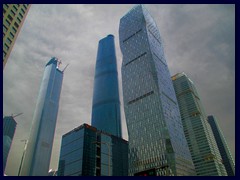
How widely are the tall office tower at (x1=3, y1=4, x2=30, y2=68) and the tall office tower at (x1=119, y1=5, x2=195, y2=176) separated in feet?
361

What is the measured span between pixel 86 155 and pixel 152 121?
54.9 m

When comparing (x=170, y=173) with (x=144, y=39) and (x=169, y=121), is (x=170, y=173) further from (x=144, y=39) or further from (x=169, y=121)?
(x=144, y=39)

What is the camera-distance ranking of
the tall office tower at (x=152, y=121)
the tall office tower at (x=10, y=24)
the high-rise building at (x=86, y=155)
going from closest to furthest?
the tall office tower at (x=10, y=24)
the tall office tower at (x=152, y=121)
the high-rise building at (x=86, y=155)

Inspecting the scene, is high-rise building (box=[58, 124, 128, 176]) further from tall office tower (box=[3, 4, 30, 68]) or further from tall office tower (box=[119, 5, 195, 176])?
tall office tower (box=[3, 4, 30, 68])

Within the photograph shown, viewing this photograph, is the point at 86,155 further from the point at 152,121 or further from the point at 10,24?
the point at 10,24

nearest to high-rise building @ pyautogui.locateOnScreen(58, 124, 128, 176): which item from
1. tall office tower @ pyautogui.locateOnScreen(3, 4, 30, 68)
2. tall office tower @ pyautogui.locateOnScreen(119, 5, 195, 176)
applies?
tall office tower @ pyautogui.locateOnScreen(119, 5, 195, 176)

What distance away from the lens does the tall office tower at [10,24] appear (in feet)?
260

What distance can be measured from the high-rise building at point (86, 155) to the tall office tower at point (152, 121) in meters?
23.0

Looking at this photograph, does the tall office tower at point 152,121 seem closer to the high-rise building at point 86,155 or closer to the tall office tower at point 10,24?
the high-rise building at point 86,155

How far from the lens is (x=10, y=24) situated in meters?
82.7

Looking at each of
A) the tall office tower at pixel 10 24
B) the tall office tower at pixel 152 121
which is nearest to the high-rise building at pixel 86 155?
the tall office tower at pixel 152 121

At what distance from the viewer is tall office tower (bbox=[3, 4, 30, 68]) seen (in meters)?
79.1

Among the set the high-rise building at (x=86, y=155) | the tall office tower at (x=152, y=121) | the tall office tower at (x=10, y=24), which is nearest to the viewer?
the tall office tower at (x=10, y=24)
